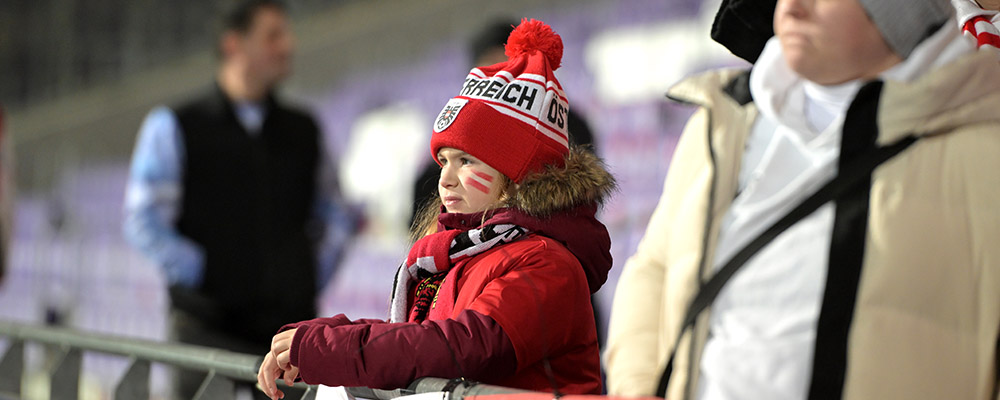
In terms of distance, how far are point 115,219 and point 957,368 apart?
7.27m

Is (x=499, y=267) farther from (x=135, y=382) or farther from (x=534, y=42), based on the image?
(x=135, y=382)

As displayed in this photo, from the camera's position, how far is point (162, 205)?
3.75 metres

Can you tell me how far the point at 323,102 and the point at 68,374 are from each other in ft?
11.0

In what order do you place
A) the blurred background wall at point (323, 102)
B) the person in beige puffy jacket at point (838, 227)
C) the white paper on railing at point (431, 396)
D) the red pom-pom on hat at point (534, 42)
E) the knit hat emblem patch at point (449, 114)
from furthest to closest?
the blurred background wall at point (323, 102) < the red pom-pom on hat at point (534, 42) < the knit hat emblem patch at point (449, 114) < the white paper on railing at point (431, 396) < the person in beige puffy jacket at point (838, 227)

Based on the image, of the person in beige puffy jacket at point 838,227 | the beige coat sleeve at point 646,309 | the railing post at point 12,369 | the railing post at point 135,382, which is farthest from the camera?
the railing post at point 12,369

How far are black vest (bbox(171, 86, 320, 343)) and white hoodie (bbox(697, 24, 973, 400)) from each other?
2681 mm

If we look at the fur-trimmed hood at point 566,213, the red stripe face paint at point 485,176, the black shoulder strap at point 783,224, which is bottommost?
the fur-trimmed hood at point 566,213

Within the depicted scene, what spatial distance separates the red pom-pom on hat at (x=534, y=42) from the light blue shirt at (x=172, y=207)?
6.63 feet

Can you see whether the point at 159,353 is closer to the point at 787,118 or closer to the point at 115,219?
the point at 787,118

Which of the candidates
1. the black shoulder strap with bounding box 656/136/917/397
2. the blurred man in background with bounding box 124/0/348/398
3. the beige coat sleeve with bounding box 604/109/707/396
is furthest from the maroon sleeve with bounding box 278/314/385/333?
the blurred man in background with bounding box 124/0/348/398

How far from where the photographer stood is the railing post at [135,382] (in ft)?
9.11

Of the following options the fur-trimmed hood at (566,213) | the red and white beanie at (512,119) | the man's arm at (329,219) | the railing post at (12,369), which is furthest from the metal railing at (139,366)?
the man's arm at (329,219)

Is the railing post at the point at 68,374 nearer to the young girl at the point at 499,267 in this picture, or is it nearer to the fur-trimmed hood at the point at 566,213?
the young girl at the point at 499,267

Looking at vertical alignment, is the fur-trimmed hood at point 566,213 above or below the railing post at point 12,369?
above
